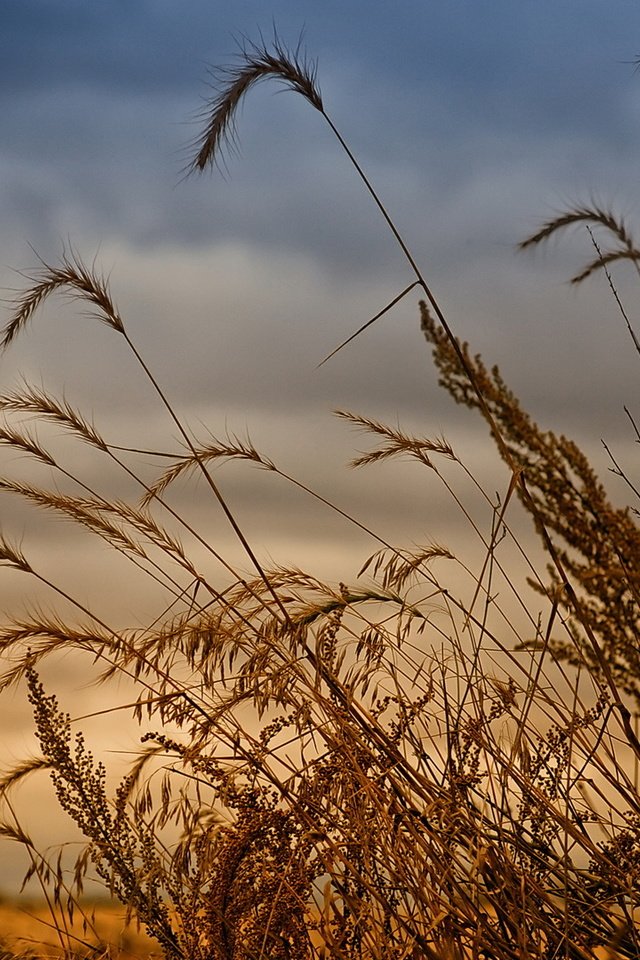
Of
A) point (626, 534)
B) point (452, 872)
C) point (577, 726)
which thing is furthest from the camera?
point (626, 534)

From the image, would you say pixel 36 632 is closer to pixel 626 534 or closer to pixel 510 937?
pixel 510 937

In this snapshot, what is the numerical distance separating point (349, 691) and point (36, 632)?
460 mm

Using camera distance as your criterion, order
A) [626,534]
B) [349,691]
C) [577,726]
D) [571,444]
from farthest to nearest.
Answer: [571,444], [626,534], [577,726], [349,691]

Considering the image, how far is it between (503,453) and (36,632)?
73 cm

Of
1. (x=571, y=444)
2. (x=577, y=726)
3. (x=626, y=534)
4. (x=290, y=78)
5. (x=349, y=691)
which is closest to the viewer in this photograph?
(x=349, y=691)

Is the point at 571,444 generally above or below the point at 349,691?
above

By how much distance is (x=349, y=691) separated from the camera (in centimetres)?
142

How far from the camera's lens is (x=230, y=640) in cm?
149

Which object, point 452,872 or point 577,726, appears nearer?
point 452,872

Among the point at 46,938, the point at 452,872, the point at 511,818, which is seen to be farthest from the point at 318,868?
the point at 46,938

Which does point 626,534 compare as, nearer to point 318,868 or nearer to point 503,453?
point 503,453

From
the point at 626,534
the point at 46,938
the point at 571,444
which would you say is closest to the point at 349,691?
the point at 46,938

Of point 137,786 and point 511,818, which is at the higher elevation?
point 137,786

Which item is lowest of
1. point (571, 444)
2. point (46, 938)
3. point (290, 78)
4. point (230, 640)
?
point (46, 938)
